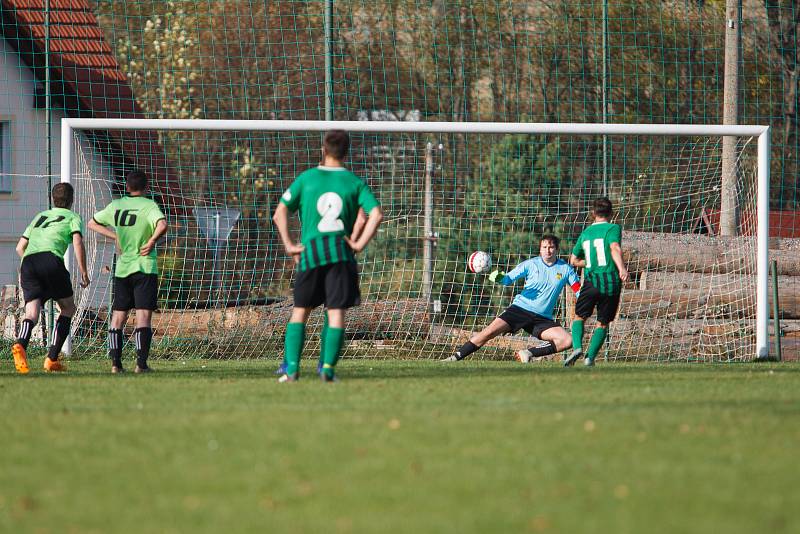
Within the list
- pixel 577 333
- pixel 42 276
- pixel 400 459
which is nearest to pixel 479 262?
pixel 577 333

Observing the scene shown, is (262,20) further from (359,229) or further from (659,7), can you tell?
(359,229)

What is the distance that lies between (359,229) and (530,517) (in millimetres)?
4785

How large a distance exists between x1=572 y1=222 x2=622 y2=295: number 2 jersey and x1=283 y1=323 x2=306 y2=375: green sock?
12.2 ft

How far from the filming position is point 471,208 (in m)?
16.6

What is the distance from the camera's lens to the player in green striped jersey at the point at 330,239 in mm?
8047

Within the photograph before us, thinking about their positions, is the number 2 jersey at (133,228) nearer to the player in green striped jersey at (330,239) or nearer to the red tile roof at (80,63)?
the player in green striped jersey at (330,239)

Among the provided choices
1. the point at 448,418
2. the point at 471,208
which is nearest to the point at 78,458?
the point at 448,418

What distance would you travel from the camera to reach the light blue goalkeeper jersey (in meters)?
11.7

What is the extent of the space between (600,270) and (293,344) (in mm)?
3823

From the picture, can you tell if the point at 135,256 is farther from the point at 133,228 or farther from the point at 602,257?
the point at 602,257

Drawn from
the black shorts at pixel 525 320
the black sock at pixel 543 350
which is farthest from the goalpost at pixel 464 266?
the black shorts at pixel 525 320

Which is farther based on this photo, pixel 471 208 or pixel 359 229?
pixel 471 208

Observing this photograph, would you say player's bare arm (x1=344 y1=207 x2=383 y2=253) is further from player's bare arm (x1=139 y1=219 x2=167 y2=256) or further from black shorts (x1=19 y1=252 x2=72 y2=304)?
black shorts (x1=19 y1=252 x2=72 y2=304)

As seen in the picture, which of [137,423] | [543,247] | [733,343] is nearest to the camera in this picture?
[137,423]
